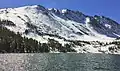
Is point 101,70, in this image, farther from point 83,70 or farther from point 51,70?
point 51,70

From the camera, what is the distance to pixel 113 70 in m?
124

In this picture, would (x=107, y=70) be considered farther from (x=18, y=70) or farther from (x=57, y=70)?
(x=18, y=70)

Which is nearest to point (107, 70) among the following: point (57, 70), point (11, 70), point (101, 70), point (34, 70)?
point (101, 70)

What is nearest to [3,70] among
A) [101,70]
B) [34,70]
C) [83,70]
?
[34,70]

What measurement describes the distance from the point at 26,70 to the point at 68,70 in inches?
698

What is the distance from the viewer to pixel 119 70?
121312mm

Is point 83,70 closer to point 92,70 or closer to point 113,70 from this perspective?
point 92,70

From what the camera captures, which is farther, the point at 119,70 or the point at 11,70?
the point at 119,70

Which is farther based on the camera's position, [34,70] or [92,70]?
[92,70]

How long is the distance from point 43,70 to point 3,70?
1627 cm

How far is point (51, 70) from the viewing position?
117 metres

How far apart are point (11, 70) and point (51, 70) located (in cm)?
1640

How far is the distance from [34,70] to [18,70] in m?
6.67

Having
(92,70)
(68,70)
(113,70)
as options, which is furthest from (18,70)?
(113,70)
